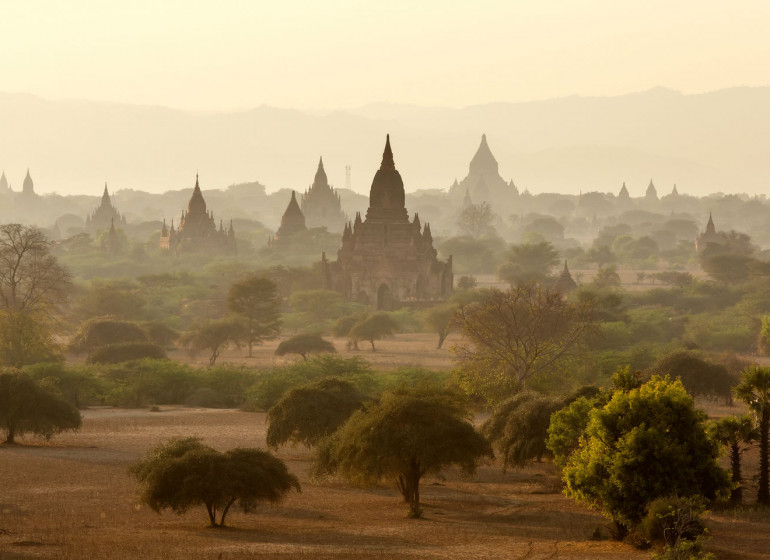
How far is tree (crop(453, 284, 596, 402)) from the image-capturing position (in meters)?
46.2

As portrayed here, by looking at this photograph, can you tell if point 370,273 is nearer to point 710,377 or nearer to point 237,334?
point 237,334

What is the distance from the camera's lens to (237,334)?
219 ft

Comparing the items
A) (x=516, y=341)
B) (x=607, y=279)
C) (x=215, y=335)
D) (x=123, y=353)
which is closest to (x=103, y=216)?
(x=607, y=279)

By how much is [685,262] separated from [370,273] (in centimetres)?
7317

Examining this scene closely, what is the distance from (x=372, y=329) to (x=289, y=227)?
70.7 m

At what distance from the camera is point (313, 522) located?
29.0 metres

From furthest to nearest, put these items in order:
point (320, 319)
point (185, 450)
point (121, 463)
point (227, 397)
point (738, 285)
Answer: point (738, 285)
point (320, 319)
point (227, 397)
point (121, 463)
point (185, 450)

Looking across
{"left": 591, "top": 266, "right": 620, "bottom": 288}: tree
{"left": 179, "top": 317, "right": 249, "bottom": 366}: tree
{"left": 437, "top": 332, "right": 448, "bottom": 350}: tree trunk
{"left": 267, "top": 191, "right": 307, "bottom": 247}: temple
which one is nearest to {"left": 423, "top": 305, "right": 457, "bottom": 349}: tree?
{"left": 437, "top": 332, "right": 448, "bottom": 350}: tree trunk

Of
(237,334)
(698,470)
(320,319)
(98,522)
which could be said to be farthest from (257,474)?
(320,319)

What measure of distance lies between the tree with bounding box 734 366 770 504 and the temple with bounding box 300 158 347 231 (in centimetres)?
14377

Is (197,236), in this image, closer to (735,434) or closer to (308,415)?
(308,415)

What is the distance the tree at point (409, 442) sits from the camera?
29.6 metres

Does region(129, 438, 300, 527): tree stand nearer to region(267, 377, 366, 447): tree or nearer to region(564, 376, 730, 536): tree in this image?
region(564, 376, 730, 536): tree

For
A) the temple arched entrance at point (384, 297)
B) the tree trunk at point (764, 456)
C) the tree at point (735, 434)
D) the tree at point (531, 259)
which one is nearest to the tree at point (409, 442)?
the tree at point (735, 434)
